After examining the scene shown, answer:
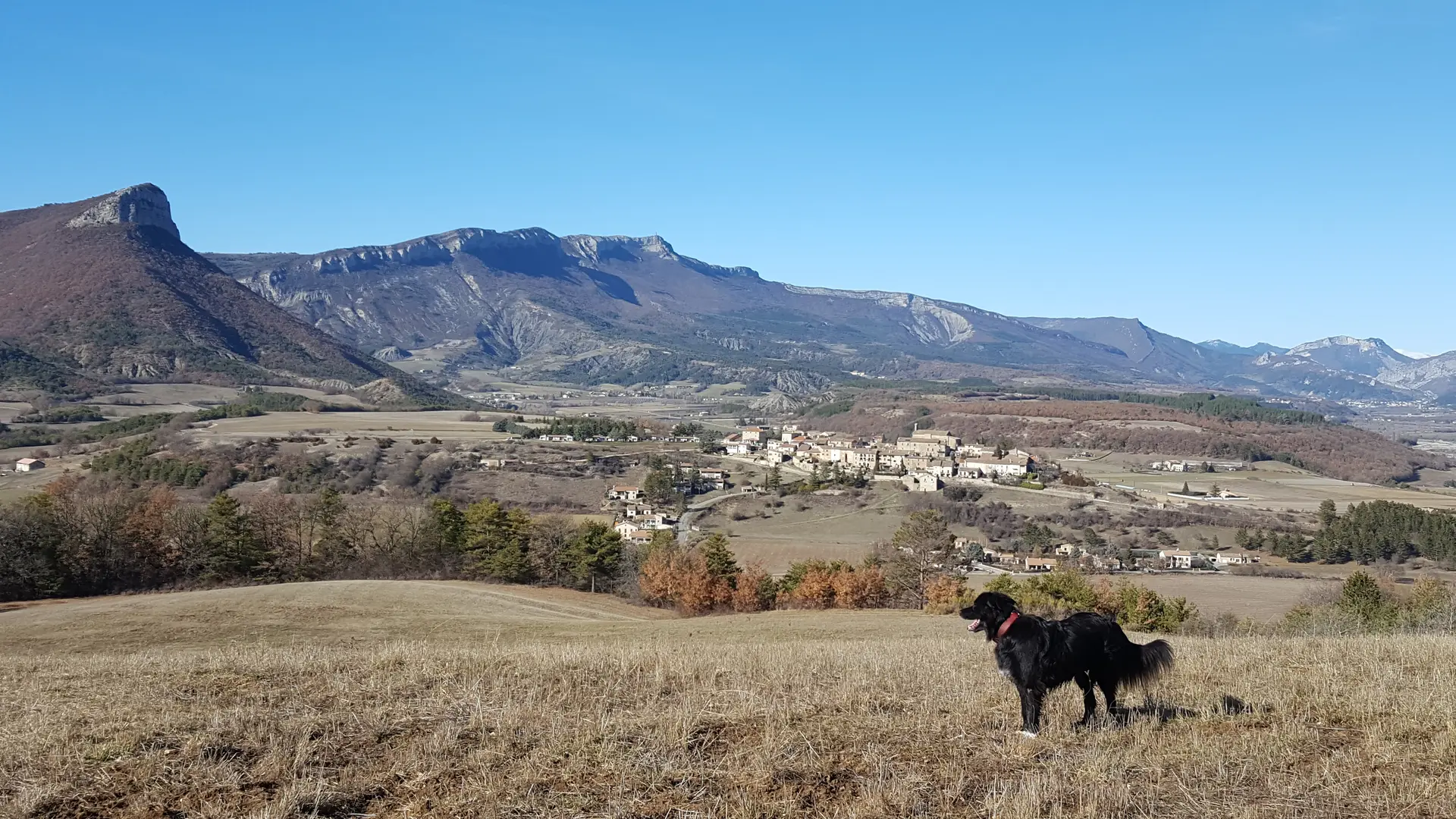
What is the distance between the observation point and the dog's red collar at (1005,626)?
7676mm

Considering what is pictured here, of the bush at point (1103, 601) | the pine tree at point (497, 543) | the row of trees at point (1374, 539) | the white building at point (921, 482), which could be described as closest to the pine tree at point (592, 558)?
the pine tree at point (497, 543)

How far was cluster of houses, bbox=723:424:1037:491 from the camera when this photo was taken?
389ft

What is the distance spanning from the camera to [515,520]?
56.2 m

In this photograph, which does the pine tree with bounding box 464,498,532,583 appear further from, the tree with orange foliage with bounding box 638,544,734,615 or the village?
the village

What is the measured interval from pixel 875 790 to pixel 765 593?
145 ft

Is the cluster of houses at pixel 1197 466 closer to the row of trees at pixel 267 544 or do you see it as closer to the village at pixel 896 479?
the village at pixel 896 479

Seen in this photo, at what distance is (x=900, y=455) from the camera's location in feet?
442

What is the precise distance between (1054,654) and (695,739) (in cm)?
300

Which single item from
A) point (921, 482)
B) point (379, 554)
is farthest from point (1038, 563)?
point (379, 554)

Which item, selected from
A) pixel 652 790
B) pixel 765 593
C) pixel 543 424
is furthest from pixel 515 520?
pixel 543 424

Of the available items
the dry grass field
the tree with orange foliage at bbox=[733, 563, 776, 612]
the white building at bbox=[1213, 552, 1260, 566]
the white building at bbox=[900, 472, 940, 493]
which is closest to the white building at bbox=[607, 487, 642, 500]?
the white building at bbox=[900, 472, 940, 493]

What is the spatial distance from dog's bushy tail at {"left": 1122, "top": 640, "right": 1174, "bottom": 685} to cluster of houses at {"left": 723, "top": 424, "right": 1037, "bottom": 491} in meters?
98.9

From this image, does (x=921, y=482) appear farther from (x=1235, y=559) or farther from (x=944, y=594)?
(x=944, y=594)

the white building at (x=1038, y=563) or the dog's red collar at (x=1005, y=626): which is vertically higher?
the dog's red collar at (x=1005, y=626)
